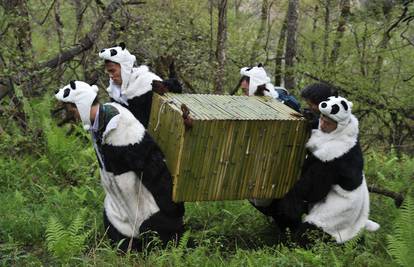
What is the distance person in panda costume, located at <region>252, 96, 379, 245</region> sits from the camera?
175 inches

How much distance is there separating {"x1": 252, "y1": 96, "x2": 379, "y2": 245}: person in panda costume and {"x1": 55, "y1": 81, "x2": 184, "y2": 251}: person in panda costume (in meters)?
1.20

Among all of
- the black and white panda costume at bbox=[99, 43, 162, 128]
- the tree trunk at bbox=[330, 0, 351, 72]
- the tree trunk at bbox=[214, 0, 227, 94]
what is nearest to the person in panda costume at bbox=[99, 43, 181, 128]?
the black and white panda costume at bbox=[99, 43, 162, 128]

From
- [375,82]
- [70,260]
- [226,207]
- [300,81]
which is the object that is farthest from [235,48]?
[70,260]

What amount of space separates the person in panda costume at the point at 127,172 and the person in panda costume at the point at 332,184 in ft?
3.92

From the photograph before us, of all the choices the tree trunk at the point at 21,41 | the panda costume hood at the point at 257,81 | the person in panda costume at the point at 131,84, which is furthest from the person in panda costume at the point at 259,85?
the tree trunk at the point at 21,41

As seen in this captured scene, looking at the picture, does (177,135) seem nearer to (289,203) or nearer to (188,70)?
(289,203)

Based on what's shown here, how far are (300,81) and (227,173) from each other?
6337 mm

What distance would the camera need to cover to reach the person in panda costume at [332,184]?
14.6 feet

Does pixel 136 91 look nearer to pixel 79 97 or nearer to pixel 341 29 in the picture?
pixel 79 97

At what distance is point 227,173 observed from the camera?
14.0 ft

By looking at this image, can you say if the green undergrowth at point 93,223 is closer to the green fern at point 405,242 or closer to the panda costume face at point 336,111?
the green fern at point 405,242

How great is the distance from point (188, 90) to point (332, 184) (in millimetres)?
5114

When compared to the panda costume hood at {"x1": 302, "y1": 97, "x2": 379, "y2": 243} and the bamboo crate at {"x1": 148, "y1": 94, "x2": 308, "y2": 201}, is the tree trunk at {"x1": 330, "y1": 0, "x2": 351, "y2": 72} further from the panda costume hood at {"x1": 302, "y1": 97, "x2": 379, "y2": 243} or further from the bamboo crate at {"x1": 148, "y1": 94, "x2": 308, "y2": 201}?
the bamboo crate at {"x1": 148, "y1": 94, "x2": 308, "y2": 201}

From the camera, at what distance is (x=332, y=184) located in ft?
15.2
